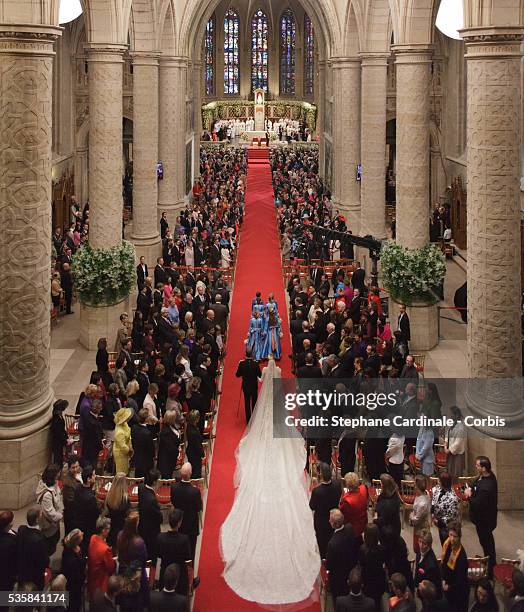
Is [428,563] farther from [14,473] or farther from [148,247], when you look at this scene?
[148,247]

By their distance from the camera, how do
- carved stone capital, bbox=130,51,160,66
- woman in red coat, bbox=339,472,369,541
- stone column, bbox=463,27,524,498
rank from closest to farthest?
1. woman in red coat, bbox=339,472,369,541
2. stone column, bbox=463,27,524,498
3. carved stone capital, bbox=130,51,160,66

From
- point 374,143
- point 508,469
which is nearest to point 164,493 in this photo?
point 508,469

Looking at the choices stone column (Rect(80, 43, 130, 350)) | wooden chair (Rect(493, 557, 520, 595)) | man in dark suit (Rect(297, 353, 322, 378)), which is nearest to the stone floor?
stone column (Rect(80, 43, 130, 350))

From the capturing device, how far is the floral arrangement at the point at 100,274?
18.2 m

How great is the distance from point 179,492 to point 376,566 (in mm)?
2256

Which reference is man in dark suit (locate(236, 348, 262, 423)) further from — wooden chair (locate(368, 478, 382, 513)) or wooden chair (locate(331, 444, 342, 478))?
wooden chair (locate(368, 478, 382, 513))

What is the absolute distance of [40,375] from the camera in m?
11.8

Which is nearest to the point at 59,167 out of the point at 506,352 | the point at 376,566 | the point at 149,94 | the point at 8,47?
the point at 149,94

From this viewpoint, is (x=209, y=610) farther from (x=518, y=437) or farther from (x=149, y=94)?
(x=149, y=94)

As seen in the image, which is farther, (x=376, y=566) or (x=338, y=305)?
(x=338, y=305)

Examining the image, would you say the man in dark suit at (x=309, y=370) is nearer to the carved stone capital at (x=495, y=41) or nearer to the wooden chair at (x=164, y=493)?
the wooden chair at (x=164, y=493)

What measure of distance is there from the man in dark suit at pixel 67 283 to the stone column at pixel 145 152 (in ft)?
14.1

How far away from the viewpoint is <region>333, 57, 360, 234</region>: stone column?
30188 mm

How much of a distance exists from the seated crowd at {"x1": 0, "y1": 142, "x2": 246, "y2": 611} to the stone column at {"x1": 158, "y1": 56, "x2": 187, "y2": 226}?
11.0 m
